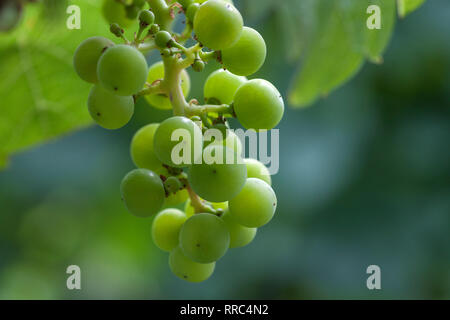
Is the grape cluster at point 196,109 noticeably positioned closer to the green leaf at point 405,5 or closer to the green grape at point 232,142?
the green grape at point 232,142

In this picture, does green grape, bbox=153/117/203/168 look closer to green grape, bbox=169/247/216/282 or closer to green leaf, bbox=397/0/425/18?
green grape, bbox=169/247/216/282

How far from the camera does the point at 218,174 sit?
2.42 ft

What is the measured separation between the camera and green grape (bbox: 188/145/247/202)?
0.74 meters

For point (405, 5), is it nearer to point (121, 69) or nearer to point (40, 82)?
point (121, 69)

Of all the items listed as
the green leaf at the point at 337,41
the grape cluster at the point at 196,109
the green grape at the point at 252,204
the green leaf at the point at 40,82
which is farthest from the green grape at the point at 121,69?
the green leaf at the point at 337,41

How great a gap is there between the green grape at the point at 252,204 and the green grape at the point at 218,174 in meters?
0.04

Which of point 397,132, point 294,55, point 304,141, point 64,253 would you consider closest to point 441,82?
point 397,132

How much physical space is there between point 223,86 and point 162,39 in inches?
6.9

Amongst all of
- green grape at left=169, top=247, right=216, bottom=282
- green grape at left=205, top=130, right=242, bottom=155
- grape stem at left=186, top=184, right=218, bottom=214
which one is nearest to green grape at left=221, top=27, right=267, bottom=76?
green grape at left=205, top=130, right=242, bottom=155

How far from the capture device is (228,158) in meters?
0.75

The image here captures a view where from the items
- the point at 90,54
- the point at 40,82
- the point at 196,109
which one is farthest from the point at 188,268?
the point at 40,82

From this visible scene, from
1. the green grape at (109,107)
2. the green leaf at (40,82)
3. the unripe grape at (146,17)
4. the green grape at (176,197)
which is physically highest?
the green leaf at (40,82)

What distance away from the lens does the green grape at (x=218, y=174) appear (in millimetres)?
741
